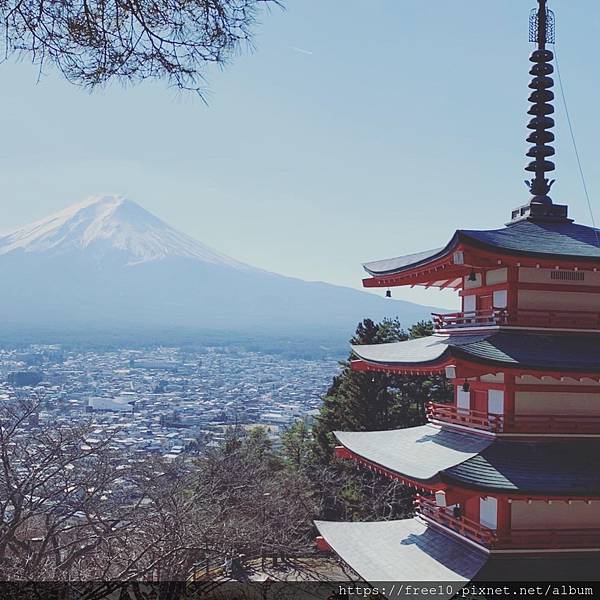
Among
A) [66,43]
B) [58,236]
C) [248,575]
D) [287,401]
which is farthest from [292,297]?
[66,43]

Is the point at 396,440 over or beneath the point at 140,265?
beneath

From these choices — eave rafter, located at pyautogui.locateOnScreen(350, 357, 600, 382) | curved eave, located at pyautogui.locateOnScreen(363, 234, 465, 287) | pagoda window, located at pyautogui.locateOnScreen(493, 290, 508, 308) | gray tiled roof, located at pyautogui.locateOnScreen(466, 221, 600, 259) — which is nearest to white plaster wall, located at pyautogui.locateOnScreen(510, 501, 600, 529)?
eave rafter, located at pyautogui.locateOnScreen(350, 357, 600, 382)

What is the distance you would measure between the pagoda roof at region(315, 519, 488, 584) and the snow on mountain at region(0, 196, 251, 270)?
371 ft

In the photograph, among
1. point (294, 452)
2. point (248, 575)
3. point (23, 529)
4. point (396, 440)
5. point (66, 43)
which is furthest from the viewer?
point (294, 452)

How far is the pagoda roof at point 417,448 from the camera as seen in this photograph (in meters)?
8.81

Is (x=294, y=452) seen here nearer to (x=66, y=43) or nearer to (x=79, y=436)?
(x=79, y=436)

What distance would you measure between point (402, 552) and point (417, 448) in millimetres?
1420

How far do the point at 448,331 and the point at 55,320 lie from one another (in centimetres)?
9322

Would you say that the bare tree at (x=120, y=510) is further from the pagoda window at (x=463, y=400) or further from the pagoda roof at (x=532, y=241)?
the pagoda roof at (x=532, y=241)

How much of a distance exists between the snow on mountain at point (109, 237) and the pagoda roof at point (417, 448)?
11236cm

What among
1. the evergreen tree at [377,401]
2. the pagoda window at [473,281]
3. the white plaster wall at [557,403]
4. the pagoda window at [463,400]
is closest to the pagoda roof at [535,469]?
the white plaster wall at [557,403]

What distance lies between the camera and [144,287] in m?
122

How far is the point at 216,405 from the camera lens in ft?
156

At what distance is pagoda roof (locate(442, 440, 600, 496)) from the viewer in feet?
26.0
